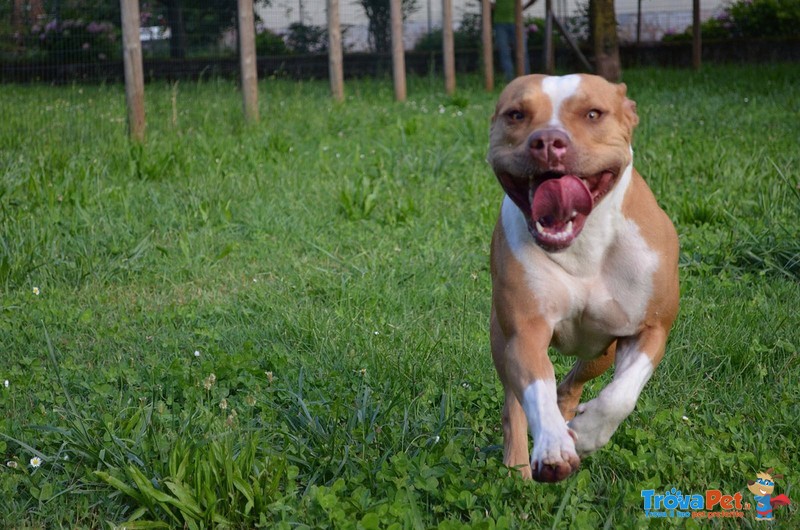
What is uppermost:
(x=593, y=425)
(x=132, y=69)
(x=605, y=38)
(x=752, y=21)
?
(x=752, y=21)

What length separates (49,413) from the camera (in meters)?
3.57

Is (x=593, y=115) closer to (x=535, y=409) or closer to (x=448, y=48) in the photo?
(x=535, y=409)

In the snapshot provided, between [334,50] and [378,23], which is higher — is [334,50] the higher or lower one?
the lower one

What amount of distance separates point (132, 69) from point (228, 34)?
19.6ft

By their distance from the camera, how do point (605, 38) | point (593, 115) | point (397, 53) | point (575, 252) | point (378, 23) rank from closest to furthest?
point (593, 115) < point (575, 252) < point (397, 53) < point (605, 38) < point (378, 23)

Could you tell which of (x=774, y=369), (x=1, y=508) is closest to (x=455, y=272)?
(x=774, y=369)

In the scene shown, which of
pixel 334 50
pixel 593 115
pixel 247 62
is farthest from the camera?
pixel 334 50

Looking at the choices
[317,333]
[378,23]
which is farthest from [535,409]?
[378,23]

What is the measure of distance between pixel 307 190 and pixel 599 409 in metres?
4.52

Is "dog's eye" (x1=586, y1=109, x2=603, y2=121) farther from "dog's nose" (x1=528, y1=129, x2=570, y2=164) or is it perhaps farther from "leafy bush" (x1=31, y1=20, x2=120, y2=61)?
"leafy bush" (x1=31, y1=20, x2=120, y2=61)

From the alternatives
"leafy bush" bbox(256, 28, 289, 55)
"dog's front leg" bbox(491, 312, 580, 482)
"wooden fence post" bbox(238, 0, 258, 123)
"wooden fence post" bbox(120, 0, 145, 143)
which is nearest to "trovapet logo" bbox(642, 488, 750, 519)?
"dog's front leg" bbox(491, 312, 580, 482)

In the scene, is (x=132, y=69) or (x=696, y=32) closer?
(x=132, y=69)

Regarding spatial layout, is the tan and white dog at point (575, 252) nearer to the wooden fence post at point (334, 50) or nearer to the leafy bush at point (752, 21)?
the wooden fence post at point (334, 50)

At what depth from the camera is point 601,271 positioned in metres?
3.02
